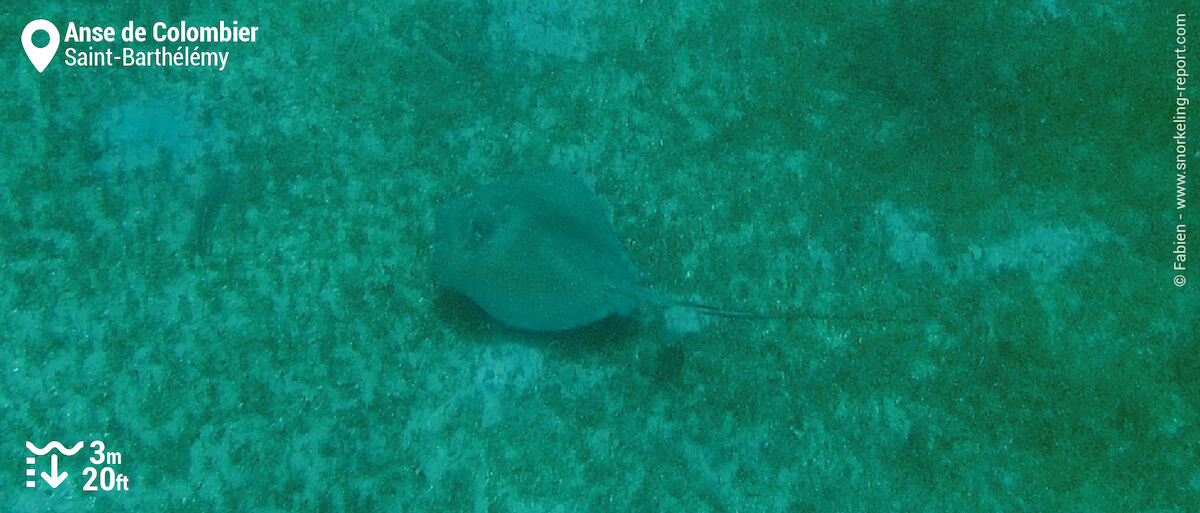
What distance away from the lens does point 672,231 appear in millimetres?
3527

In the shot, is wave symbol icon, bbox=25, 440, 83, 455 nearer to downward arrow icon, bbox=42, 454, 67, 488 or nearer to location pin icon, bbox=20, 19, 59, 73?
downward arrow icon, bbox=42, 454, 67, 488

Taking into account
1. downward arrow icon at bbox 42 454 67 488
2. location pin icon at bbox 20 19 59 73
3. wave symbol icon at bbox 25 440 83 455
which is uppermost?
location pin icon at bbox 20 19 59 73

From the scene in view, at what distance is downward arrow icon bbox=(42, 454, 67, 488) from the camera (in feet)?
11.2

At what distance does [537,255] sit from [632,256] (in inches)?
20.7

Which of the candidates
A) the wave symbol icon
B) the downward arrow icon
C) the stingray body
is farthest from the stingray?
the downward arrow icon

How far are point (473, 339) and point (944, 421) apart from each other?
8.55 ft

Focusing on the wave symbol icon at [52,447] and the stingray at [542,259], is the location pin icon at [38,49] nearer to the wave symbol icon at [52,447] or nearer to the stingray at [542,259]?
the wave symbol icon at [52,447]

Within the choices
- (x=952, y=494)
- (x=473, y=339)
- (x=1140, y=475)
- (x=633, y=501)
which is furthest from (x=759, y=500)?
(x=1140, y=475)

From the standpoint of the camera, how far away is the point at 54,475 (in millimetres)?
3412

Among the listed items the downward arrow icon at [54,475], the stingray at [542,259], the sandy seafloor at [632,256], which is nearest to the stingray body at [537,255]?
the stingray at [542,259]

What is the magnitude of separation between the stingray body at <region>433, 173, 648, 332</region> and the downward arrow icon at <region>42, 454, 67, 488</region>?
89.3 inches

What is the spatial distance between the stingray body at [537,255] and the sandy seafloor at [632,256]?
11 centimetres

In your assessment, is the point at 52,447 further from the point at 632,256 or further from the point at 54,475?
the point at 632,256

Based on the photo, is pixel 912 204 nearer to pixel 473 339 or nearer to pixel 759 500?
pixel 759 500
